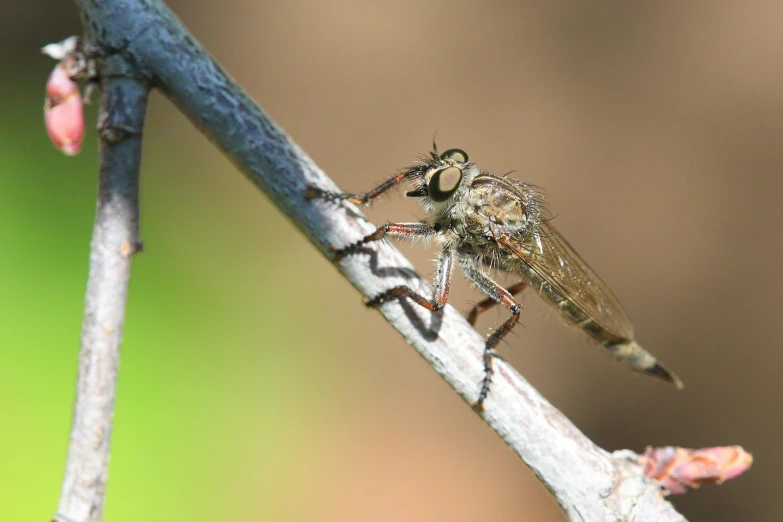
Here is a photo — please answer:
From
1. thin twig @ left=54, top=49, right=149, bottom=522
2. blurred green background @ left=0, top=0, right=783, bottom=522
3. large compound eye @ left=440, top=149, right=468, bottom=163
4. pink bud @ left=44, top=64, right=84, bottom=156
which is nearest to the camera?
thin twig @ left=54, top=49, right=149, bottom=522

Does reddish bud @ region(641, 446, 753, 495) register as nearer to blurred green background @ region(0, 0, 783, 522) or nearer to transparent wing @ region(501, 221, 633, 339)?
transparent wing @ region(501, 221, 633, 339)

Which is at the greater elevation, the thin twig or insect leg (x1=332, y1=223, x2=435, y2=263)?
insect leg (x1=332, y1=223, x2=435, y2=263)

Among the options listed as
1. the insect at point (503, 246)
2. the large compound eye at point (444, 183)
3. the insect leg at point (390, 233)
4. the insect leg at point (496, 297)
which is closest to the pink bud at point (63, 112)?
the insect leg at point (390, 233)

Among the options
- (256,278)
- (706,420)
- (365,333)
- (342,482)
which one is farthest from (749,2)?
(342,482)

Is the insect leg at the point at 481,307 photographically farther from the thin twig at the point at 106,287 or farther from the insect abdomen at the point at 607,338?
the thin twig at the point at 106,287

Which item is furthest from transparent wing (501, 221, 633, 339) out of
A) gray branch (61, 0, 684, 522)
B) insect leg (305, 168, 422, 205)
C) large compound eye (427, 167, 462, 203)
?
gray branch (61, 0, 684, 522)

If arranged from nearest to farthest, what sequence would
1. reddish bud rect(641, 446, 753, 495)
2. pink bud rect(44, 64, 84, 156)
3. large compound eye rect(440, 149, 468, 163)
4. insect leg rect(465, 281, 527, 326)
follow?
1. pink bud rect(44, 64, 84, 156)
2. reddish bud rect(641, 446, 753, 495)
3. large compound eye rect(440, 149, 468, 163)
4. insect leg rect(465, 281, 527, 326)
